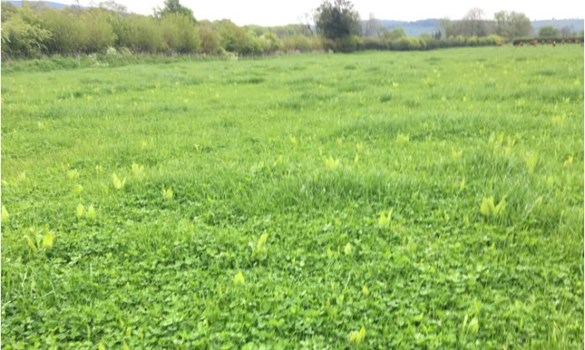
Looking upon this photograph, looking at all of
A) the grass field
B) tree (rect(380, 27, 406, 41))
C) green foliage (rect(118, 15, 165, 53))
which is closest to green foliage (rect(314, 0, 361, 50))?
tree (rect(380, 27, 406, 41))

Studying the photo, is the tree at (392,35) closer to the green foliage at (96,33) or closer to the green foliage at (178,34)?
the green foliage at (178,34)

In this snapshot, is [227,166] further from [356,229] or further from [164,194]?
[356,229]

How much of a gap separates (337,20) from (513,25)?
152 feet

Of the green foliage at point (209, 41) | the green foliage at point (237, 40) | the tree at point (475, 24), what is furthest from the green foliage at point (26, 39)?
the tree at point (475, 24)

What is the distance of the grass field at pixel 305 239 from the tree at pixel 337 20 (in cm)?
5619

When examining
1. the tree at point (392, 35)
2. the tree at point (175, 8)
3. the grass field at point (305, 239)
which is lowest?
the grass field at point (305, 239)

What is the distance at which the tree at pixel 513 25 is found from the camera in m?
82.8

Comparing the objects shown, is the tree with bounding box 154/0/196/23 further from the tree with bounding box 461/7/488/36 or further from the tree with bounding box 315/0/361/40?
the tree with bounding box 461/7/488/36

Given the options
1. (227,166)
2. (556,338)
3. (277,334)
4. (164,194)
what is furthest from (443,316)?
(227,166)

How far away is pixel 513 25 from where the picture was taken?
84.7 m

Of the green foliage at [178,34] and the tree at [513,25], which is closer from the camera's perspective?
the green foliage at [178,34]

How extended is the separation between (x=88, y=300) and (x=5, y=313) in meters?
0.45

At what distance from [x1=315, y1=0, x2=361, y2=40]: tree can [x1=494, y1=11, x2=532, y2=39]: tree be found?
130ft

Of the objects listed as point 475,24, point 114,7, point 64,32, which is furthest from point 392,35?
point 64,32
